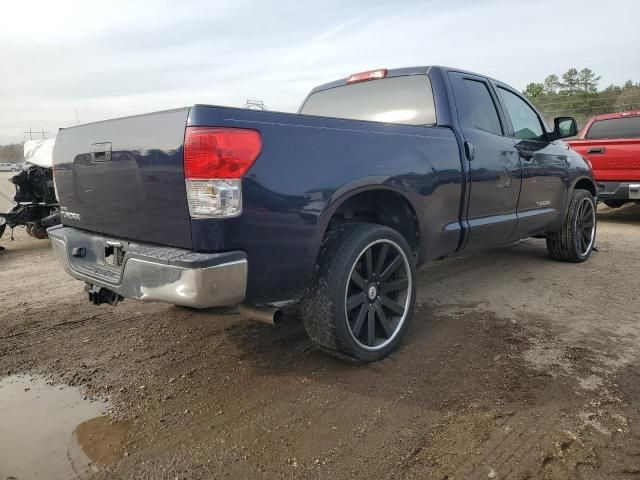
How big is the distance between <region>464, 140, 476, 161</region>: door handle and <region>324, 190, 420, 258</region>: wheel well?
771 mm

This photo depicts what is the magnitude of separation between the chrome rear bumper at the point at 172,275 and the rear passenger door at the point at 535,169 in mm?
3141

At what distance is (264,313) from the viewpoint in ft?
8.54

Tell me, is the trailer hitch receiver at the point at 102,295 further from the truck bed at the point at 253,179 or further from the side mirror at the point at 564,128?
the side mirror at the point at 564,128

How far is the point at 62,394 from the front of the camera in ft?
9.16

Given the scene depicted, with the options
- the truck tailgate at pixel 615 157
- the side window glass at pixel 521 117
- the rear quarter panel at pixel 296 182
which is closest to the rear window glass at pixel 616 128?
the truck tailgate at pixel 615 157

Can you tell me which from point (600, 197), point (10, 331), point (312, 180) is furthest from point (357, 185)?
point (600, 197)

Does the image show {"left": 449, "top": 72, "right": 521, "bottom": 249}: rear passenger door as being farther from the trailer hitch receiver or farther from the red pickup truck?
the red pickup truck

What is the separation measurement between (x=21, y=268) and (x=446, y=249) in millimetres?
4998

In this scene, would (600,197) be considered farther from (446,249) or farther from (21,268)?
(21,268)

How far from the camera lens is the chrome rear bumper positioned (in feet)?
7.52

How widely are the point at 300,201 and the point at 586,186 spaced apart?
15.6 ft

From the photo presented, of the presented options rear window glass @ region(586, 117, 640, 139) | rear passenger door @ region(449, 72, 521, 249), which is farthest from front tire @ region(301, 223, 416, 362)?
rear window glass @ region(586, 117, 640, 139)

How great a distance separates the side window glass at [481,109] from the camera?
13.2ft

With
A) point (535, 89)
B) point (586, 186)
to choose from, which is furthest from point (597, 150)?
point (535, 89)
